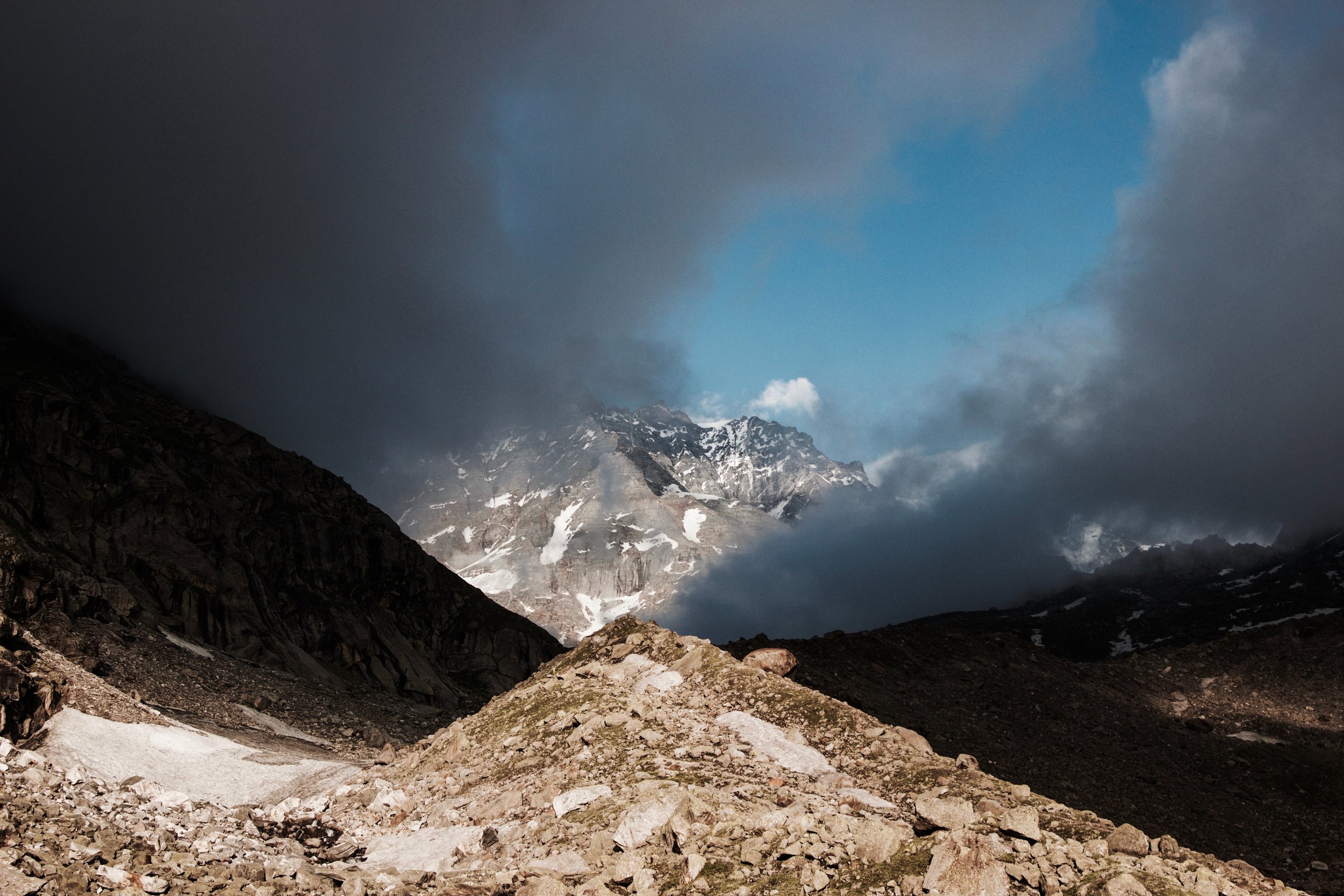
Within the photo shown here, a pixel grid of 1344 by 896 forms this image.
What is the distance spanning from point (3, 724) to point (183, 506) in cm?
10269

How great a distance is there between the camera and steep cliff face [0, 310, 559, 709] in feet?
356

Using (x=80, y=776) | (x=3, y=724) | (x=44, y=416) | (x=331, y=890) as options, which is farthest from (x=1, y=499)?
(x=331, y=890)

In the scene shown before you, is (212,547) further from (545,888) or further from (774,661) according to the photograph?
(545,888)

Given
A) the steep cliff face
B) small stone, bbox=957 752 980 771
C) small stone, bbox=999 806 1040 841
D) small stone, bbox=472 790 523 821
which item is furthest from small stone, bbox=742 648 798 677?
the steep cliff face

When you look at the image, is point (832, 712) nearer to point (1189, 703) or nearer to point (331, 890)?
point (331, 890)

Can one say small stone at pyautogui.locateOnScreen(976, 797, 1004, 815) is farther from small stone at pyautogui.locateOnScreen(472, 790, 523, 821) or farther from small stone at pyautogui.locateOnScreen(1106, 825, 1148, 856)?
small stone at pyautogui.locateOnScreen(472, 790, 523, 821)

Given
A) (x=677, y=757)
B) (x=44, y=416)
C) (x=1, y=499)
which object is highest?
(x=44, y=416)

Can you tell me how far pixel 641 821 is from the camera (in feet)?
62.7

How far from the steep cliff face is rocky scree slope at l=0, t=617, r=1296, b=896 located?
62920 millimetres

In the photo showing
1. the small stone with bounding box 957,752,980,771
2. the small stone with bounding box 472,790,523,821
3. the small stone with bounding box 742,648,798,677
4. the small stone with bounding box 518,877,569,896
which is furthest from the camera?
the small stone with bounding box 742,648,798,677

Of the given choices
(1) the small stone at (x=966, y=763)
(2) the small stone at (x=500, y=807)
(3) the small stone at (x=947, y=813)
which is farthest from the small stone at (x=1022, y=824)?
(2) the small stone at (x=500, y=807)

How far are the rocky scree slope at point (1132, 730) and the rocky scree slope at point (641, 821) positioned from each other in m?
19.4

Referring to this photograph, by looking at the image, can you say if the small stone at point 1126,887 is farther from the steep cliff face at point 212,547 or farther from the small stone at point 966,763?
the steep cliff face at point 212,547

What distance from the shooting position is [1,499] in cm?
10206
